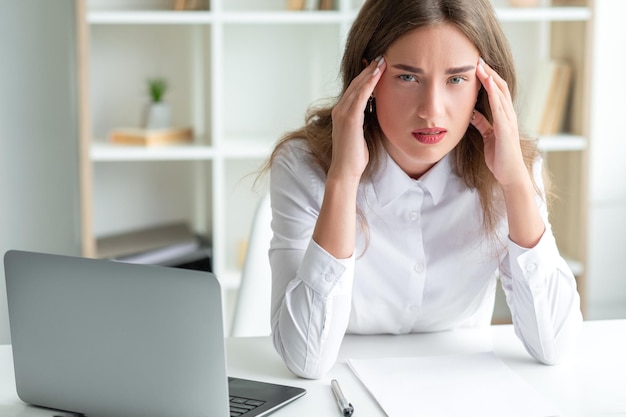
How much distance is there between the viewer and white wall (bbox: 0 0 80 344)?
3.11 m

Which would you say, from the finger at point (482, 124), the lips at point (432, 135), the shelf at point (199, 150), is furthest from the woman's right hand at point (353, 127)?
the shelf at point (199, 150)

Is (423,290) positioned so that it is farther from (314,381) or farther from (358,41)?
(358,41)

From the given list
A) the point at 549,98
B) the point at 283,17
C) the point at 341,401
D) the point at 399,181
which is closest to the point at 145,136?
the point at 283,17

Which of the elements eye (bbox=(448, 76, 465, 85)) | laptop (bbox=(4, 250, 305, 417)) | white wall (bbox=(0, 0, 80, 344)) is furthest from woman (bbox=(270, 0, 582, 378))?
white wall (bbox=(0, 0, 80, 344))

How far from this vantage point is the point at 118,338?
47.4 inches

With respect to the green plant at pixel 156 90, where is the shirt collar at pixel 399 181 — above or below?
below

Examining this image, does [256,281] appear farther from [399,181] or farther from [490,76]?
[490,76]

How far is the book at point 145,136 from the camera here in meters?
2.96

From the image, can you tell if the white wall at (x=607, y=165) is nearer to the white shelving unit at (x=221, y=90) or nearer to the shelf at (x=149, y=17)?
the white shelving unit at (x=221, y=90)

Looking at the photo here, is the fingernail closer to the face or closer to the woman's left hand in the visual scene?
the face

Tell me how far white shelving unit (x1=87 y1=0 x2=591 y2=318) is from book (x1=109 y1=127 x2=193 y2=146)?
49mm

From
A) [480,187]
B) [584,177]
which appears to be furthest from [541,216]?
[584,177]

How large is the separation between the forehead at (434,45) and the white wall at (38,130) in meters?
1.91

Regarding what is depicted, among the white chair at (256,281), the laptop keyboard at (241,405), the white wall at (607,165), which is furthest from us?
the white wall at (607,165)
